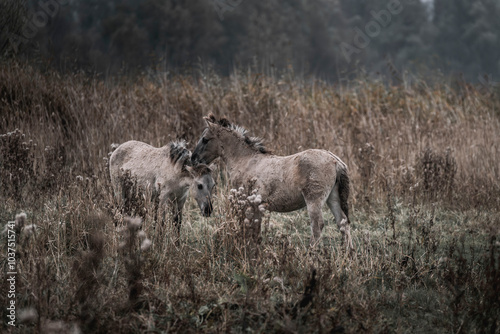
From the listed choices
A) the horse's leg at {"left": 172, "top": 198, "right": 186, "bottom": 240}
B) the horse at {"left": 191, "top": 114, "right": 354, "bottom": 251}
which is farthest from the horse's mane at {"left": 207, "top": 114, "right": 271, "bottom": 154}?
the horse's leg at {"left": 172, "top": 198, "right": 186, "bottom": 240}

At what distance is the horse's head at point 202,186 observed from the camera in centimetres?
543

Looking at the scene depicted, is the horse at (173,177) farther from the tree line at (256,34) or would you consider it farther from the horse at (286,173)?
the tree line at (256,34)

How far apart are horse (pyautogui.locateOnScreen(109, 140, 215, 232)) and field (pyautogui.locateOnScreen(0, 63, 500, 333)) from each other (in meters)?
0.33

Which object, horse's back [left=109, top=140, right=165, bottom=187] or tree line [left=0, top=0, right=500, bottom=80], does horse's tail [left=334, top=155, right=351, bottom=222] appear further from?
tree line [left=0, top=0, right=500, bottom=80]

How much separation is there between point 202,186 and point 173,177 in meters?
0.43

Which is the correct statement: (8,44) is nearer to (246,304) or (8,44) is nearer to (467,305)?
(246,304)

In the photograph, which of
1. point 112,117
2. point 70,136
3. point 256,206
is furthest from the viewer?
point 70,136

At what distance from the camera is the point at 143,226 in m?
5.14

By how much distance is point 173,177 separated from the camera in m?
5.67

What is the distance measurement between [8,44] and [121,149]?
7182 mm

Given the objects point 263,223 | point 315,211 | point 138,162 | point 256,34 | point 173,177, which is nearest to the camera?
point 315,211

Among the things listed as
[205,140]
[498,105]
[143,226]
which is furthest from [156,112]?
[498,105]

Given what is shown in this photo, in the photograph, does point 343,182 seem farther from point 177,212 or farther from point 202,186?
point 177,212

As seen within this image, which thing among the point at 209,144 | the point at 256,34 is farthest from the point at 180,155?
the point at 256,34
